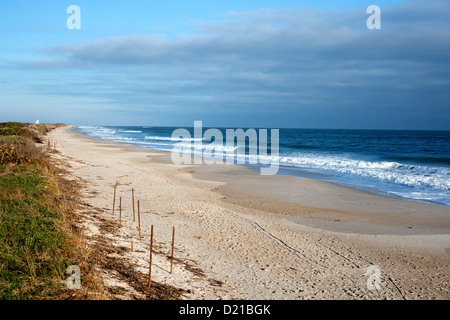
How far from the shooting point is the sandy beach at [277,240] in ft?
16.5

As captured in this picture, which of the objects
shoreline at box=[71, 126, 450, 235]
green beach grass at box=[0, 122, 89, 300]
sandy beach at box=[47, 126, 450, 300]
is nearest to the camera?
green beach grass at box=[0, 122, 89, 300]

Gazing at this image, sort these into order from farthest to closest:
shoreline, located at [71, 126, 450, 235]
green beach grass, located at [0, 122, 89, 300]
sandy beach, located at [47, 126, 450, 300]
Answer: shoreline, located at [71, 126, 450, 235], sandy beach, located at [47, 126, 450, 300], green beach grass, located at [0, 122, 89, 300]

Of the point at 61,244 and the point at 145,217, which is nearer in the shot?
the point at 61,244

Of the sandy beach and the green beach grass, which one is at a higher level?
the green beach grass

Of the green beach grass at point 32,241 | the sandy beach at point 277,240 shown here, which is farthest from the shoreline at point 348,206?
the green beach grass at point 32,241

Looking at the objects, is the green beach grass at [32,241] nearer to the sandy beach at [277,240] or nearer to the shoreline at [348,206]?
the sandy beach at [277,240]

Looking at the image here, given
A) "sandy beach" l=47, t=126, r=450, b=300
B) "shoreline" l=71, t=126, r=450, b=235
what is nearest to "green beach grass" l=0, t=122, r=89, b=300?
"sandy beach" l=47, t=126, r=450, b=300

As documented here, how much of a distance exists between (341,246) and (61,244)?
5.42m

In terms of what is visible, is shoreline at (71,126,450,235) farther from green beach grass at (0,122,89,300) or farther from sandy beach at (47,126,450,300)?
green beach grass at (0,122,89,300)

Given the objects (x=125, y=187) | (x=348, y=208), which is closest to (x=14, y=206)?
(x=125, y=187)

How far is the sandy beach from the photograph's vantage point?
5.02 metres

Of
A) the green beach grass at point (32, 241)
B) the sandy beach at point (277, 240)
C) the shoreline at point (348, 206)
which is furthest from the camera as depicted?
the shoreline at point (348, 206)

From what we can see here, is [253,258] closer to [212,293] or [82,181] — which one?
[212,293]
